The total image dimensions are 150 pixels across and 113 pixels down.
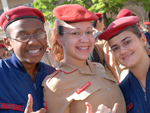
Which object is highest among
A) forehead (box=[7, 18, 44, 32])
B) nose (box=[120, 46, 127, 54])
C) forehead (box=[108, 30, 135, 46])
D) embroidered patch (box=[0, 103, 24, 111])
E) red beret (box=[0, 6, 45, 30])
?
red beret (box=[0, 6, 45, 30])

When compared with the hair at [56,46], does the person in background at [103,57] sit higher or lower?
lower

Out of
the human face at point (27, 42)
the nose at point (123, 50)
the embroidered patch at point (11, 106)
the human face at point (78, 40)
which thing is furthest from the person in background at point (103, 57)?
the embroidered patch at point (11, 106)

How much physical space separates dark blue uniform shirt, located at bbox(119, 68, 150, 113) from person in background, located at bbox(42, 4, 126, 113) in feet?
0.30

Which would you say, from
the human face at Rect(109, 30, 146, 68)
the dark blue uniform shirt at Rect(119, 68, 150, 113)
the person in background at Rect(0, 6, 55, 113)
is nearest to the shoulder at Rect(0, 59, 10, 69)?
the person in background at Rect(0, 6, 55, 113)

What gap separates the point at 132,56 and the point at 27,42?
1.10 meters

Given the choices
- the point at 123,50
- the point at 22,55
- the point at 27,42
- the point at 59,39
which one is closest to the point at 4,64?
the point at 22,55

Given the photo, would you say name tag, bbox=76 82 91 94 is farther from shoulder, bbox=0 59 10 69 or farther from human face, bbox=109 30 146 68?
shoulder, bbox=0 59 10 69

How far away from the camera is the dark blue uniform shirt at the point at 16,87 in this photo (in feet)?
5.08

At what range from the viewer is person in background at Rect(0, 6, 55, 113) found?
5.41ft

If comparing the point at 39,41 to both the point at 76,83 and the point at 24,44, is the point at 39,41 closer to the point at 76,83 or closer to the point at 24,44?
the point at 24,44

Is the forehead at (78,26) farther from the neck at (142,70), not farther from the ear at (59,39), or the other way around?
the neck at (142,70)

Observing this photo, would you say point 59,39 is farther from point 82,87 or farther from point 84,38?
point 82,87

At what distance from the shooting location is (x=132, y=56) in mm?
1796

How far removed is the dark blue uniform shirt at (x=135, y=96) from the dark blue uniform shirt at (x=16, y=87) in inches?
36.9
